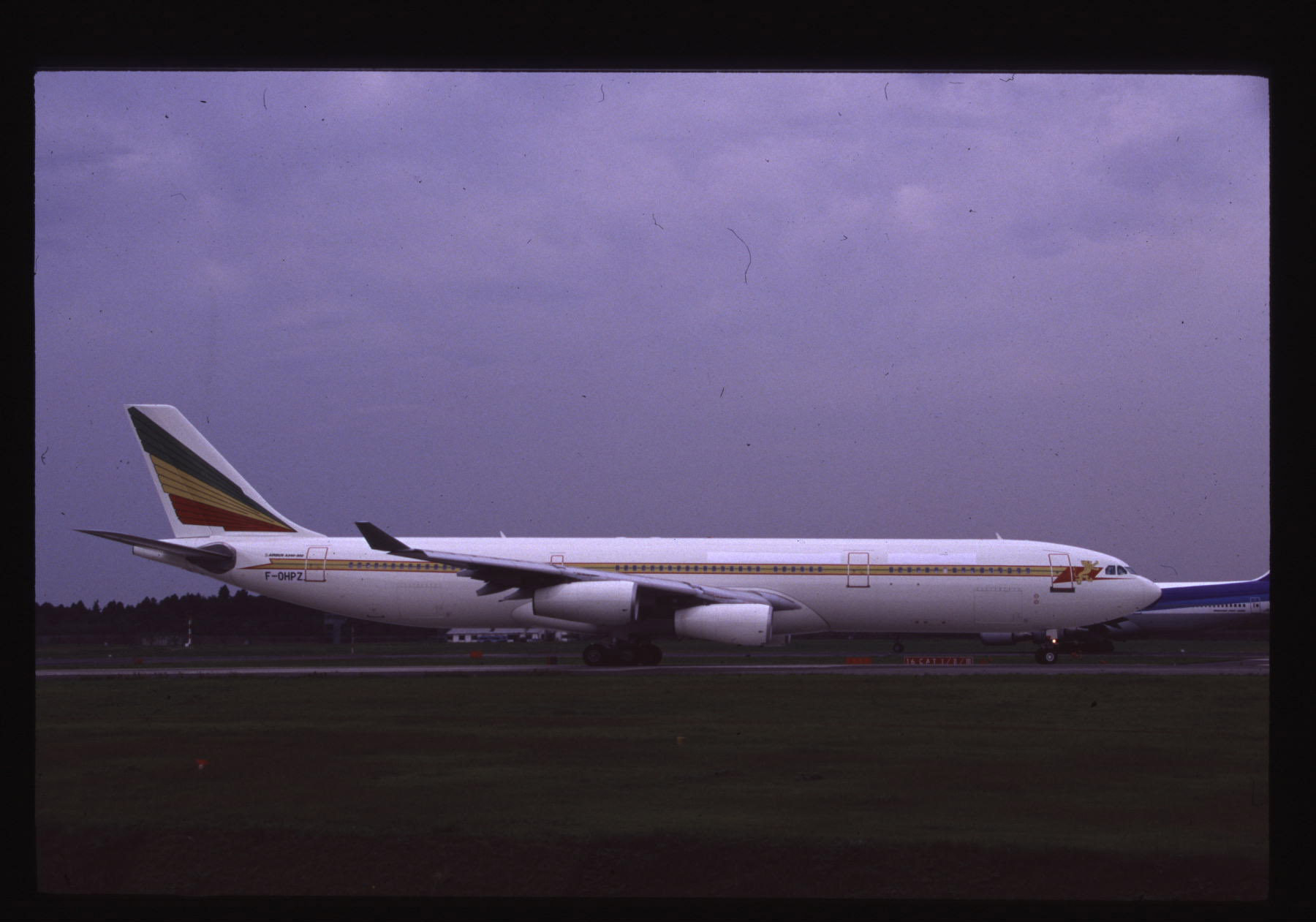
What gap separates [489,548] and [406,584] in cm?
211

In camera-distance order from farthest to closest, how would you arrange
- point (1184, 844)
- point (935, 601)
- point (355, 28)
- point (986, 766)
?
point (935, 601) < point (986, 766) < point (1184, 844) < point (355, 28)

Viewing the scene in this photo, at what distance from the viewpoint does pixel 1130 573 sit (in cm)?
2773

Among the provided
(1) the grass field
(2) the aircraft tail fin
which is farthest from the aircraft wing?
(1) the grass field

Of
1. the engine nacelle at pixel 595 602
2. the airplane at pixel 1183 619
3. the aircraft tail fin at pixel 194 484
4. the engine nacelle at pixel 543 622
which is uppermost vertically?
the aircraft tail fin at pixel 194 484

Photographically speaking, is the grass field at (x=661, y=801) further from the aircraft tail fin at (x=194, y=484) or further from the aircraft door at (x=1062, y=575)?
the aircraft tail fin at (x=194, y=484)

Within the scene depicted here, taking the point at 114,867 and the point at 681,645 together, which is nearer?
the point at 114,867

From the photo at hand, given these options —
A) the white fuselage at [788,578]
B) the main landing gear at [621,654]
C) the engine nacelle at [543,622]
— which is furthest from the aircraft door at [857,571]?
the engine nacelle at [543,622]

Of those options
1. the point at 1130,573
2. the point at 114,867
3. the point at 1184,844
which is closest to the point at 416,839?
the point at 114,867

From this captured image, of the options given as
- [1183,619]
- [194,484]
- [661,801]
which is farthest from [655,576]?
[1183,619]

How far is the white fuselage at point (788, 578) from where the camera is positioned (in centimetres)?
2677

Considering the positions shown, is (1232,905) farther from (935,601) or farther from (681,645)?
(681,645)

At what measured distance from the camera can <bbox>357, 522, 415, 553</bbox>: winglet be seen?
79.4 ft

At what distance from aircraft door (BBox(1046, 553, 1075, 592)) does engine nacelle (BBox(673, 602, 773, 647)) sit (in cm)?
710

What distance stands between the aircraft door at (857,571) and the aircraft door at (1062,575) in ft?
14.7
